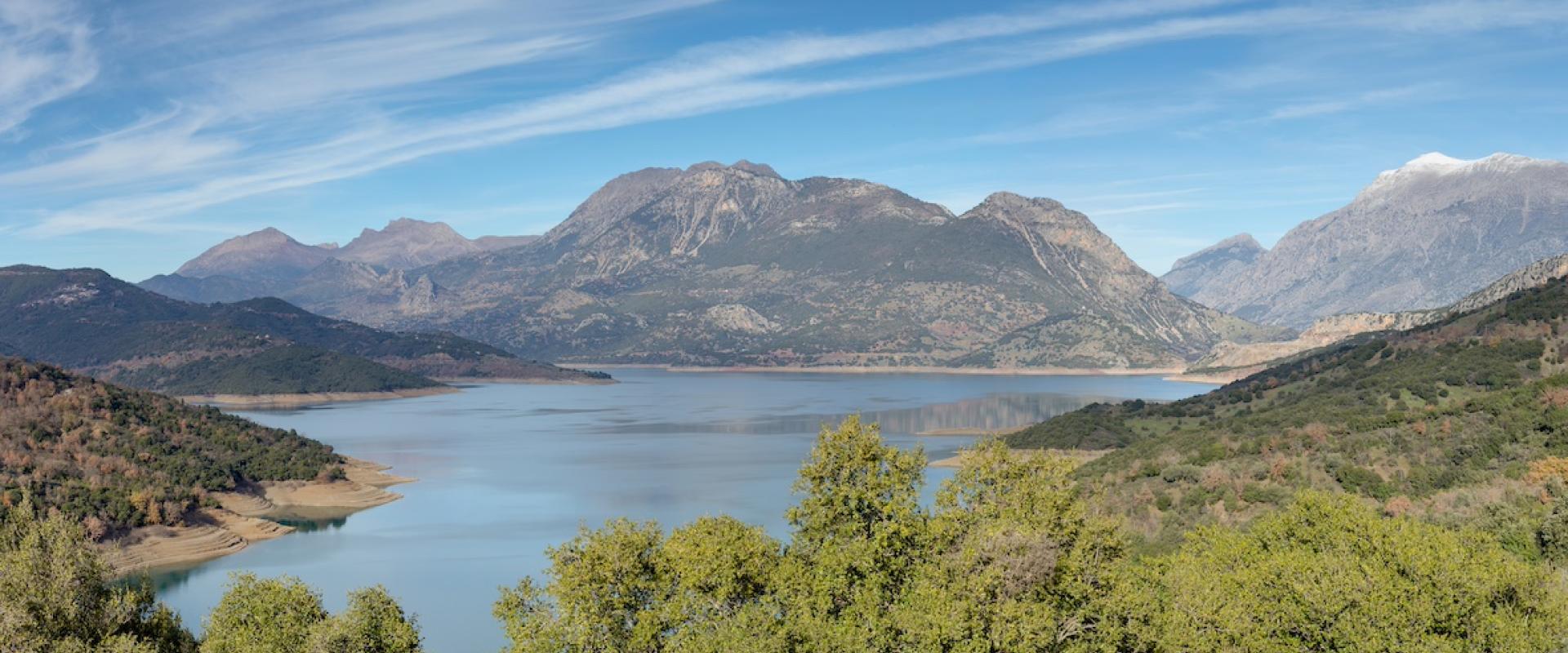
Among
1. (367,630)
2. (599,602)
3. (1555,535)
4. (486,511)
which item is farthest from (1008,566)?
(486,511)

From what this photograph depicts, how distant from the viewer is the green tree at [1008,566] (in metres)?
34.9

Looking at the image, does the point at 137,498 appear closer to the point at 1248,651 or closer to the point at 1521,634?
the point at 1248,651

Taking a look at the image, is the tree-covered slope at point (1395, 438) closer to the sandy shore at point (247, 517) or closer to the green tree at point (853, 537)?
the green tree at point (853, 537)

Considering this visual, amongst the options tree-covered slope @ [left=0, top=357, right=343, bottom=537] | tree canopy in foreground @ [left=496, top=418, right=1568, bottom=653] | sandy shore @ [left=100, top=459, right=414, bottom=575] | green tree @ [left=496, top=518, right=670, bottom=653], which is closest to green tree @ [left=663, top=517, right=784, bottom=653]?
tree canopy in foreground @ [left=496, top=418, right=1568, bottom=653]

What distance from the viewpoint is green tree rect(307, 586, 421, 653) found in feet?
129

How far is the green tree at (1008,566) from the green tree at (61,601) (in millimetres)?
26137

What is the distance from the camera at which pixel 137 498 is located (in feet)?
349

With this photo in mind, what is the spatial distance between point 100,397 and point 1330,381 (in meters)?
147

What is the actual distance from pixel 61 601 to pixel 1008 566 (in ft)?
102

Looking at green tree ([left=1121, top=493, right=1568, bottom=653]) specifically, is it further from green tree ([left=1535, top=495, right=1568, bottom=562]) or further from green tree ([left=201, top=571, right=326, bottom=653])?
green tree ([left=201, top=571, right=326, bottom=653])

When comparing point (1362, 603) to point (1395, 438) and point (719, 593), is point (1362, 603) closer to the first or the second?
point (719, 593)

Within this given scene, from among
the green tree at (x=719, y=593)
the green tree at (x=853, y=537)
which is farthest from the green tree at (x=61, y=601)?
the green tree at (x=853, y=537)

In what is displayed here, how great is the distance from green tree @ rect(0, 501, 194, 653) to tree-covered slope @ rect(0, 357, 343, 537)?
6342 cm

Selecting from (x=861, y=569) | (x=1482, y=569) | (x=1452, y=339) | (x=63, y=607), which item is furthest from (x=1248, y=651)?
(x=1452, y=339)
